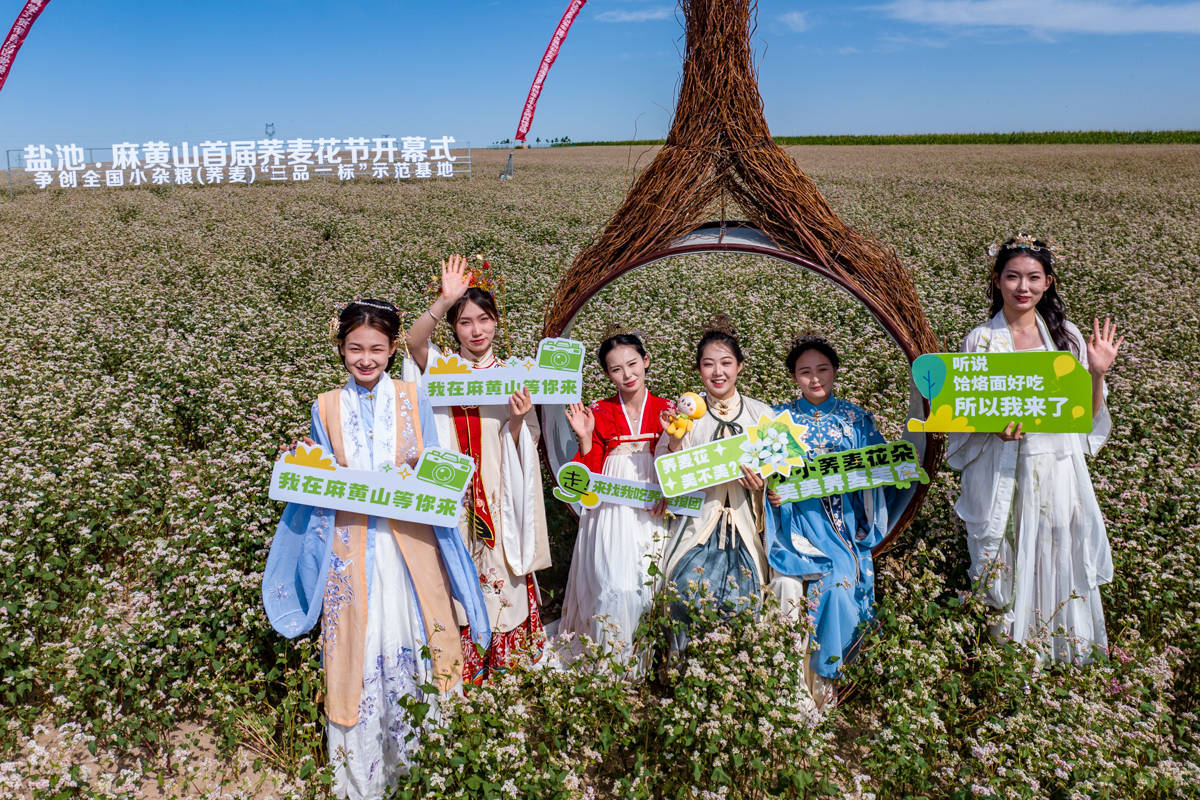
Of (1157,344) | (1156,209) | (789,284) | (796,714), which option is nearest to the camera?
(796,714)

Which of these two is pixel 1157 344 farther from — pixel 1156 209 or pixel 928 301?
pixel 1156 209

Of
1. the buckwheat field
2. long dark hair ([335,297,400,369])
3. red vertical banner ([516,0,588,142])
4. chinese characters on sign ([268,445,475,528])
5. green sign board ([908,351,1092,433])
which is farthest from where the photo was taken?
red vertical banner ([516,0,588,142])

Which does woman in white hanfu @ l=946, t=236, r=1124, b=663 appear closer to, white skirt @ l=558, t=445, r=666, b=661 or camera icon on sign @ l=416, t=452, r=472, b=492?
white skirt @ l=558, t=445, r=666, b=661

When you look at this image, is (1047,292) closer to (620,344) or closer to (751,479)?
(751,479)

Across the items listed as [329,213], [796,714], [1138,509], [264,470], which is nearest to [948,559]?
[1138,509]

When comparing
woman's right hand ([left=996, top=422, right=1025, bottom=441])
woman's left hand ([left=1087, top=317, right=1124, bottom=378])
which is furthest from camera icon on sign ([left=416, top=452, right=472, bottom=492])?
woman's left hand ([left=1087, top=317, right=1124, bottom=378])

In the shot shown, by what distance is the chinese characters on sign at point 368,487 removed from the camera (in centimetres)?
289

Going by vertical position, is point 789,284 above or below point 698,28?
below

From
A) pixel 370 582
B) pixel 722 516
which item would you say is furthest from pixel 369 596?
pixel 722 516

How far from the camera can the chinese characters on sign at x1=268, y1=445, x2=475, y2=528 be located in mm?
2891

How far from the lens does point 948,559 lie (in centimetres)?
423

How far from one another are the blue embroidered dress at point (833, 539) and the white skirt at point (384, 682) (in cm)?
155

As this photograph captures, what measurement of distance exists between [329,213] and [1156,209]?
1627cm

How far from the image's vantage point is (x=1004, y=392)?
325 centimetres
